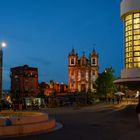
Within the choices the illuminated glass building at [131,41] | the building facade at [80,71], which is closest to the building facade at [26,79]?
the building facade at [80,71]

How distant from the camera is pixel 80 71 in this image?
182250 mm

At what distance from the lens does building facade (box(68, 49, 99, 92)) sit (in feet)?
589

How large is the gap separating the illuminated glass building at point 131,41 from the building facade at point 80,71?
12424cm

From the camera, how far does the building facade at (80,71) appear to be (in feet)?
589

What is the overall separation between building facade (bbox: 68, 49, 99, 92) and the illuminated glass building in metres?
124

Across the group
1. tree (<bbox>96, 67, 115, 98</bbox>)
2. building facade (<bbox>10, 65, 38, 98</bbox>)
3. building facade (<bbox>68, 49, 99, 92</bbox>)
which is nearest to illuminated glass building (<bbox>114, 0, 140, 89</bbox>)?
tree (<bbox>96, 67, 115, 98</bbox>)

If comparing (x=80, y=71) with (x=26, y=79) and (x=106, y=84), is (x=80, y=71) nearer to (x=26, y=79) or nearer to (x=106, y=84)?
(x=26, y=79)

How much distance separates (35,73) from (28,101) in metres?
106

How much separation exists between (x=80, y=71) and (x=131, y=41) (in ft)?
427

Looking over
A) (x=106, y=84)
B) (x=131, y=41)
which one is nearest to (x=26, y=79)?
(x=106, y=84)

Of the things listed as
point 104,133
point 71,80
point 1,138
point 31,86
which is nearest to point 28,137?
point 1,138

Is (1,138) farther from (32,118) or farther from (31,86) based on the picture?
(31,86)

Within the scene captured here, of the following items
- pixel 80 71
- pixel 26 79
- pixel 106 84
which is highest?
pixel 80 71

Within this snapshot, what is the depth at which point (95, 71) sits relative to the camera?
596ft
